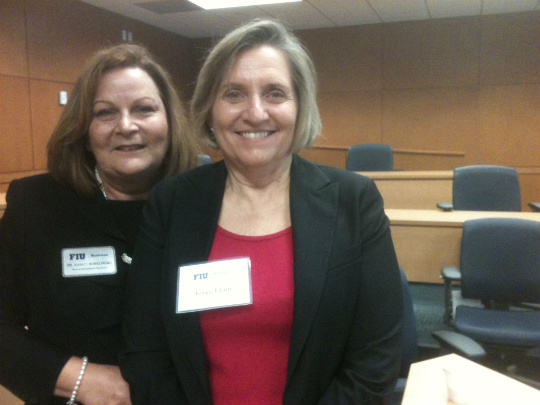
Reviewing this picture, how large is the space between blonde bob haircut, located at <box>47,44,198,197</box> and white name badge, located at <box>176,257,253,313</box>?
1.26ft

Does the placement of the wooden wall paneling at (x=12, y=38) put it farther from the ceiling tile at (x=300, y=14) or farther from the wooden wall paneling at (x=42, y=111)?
the ceiling tile at (x=300, y=14)

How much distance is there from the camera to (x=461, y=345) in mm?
1851

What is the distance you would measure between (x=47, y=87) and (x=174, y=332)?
16.4ft

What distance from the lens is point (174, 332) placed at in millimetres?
1131

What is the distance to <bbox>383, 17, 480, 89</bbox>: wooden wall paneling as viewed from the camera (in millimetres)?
6656

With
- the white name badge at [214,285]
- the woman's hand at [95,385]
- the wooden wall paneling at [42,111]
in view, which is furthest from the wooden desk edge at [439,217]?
the wooden wall paneling at [42,111]

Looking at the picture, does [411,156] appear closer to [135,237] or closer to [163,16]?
[163,16]

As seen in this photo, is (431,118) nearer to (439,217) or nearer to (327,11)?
(327,11)

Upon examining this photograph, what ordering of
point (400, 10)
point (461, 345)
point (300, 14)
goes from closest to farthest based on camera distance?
point (461, 345)
point (400, 10)
point (300, 14)

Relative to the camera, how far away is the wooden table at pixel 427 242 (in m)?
3.19

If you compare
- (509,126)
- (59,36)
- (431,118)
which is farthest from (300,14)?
(509,126)

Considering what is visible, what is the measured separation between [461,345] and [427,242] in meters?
1.46

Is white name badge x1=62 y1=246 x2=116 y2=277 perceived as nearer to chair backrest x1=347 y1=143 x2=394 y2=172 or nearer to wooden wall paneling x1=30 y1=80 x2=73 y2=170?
wooden wall paneling x1=30 y1=80 x2=73 y2=170

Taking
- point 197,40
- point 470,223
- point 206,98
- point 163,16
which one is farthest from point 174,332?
point 197,40
